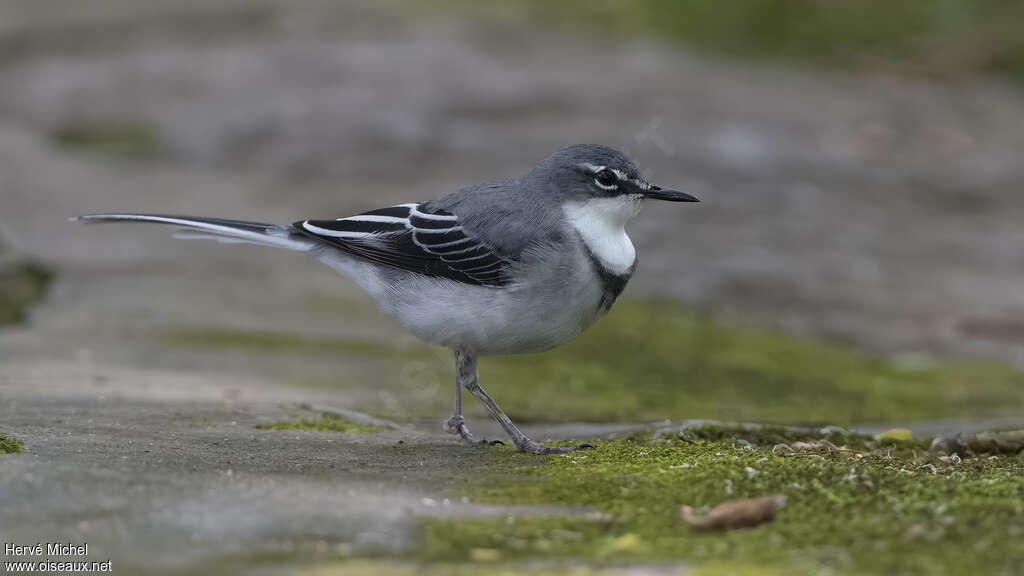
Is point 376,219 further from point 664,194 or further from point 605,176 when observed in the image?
point 664,194

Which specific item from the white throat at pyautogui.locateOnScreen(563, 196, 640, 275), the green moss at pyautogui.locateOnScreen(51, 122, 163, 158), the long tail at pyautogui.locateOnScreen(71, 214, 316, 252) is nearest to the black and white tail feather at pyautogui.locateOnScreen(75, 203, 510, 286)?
the long tail at pyautogui.locateOnScreen(71, 214, 316, 252)

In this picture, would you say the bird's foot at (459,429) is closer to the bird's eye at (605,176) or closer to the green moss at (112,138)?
the bird's eye at (605,176)

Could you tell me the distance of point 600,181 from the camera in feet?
20.1

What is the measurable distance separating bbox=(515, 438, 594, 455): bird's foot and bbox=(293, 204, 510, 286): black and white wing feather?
83 centimetres

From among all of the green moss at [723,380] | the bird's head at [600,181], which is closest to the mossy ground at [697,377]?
the green moss at [723,380]

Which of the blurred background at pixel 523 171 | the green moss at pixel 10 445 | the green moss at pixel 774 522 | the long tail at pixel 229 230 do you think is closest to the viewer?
the green moss at pixel 774 522

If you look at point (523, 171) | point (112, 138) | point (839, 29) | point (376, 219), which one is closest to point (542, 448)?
point (376, 219)

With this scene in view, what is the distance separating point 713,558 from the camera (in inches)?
146

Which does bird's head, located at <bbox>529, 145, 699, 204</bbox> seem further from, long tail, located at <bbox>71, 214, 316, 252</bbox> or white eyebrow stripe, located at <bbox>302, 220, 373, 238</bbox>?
long tail, located at <bbox>71, 214, 316, 252</bbox>

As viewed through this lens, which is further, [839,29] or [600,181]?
[839,29]

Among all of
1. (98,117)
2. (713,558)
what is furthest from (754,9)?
(713,558)

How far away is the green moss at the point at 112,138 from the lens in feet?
50.3

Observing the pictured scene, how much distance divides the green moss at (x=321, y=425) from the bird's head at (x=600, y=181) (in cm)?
167

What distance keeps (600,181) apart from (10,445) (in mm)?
3163
